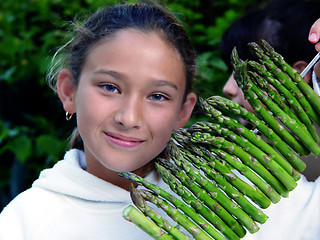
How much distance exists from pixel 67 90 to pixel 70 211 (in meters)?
0.63

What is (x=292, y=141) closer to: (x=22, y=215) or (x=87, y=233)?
(x=87, y=233)

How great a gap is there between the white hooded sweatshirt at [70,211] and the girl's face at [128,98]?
0.24 m

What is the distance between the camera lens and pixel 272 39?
9.61 feet


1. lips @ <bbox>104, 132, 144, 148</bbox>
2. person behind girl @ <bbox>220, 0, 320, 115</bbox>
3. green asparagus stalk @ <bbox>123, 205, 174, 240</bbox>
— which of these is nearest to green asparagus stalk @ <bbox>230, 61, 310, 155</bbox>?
green asparagus stalk @ <bbox>123, 205, 174, 240</bbox>

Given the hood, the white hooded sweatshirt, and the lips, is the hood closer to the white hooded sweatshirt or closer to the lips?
the white hooded sweatshirt

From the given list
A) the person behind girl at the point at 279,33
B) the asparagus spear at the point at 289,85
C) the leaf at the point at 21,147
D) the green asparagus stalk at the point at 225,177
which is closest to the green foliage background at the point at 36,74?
the leaf at the point at 21,147

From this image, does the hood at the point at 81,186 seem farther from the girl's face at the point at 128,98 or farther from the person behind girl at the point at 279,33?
the person behind girl at the point at 279,33

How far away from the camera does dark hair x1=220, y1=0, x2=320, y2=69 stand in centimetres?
286

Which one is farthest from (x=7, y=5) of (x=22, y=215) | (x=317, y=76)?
(x=317, y=76)

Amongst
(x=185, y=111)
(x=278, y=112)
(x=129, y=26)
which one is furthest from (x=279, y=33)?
(x=278, y=112)

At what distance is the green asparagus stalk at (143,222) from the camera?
1.36 m

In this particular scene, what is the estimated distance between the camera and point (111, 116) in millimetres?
1918

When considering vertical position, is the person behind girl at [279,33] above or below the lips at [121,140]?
above

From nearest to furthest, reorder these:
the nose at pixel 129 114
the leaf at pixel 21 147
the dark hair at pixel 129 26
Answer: the nose at pixel 129 114, the dark hair at pixel 129 26, the leaf at pixel 21 147
